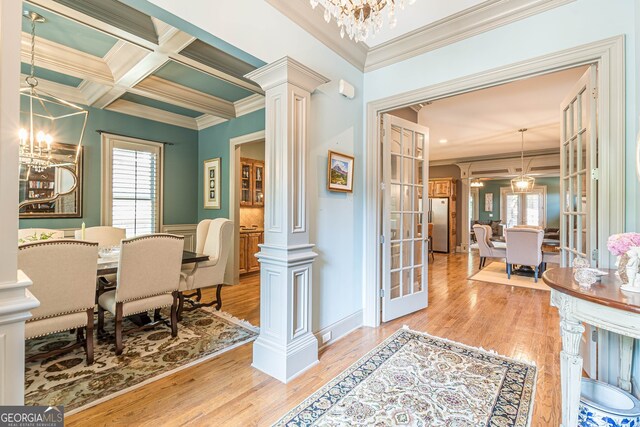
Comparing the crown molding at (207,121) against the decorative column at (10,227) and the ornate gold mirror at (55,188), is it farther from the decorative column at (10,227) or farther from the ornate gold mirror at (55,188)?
the decorative column at (10,227)

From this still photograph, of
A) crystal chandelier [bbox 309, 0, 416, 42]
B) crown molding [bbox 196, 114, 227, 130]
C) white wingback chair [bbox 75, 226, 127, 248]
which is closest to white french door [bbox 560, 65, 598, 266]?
crystal chandelier [bbox 309, 0, 416, 42]

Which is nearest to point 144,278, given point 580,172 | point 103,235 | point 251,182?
point 103,235

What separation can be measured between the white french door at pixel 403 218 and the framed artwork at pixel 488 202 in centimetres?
966

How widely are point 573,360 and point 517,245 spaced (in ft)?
14.3

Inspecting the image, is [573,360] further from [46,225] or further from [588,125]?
[46,225]

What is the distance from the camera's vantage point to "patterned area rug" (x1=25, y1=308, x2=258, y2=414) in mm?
1938

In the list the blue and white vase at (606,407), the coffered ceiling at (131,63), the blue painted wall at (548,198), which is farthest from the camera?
the blue painted wall at (548,198)

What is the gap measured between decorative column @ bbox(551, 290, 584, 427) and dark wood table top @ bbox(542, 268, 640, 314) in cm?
7

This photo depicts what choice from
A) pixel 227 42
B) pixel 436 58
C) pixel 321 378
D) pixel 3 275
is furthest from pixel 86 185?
pixel 436 58

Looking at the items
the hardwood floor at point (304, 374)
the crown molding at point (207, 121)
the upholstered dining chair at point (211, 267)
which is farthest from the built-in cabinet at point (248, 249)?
the crown molding at point (207, 121)

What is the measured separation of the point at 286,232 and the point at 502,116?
15.6 feet

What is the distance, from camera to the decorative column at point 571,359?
1.48m

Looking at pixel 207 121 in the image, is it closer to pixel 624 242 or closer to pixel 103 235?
pixel 103 235

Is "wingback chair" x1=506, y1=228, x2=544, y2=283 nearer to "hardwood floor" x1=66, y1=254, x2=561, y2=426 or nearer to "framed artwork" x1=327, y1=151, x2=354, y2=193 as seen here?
"hardwood floor" x1=66, y1=254, x2=561, y2=426
